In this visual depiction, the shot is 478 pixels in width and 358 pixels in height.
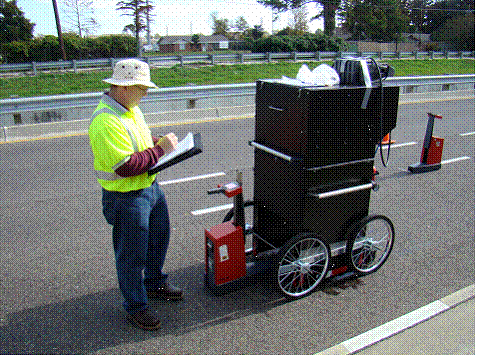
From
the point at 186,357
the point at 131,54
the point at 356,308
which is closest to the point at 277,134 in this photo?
the point at 356,308

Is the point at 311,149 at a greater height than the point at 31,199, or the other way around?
the point at 311,149

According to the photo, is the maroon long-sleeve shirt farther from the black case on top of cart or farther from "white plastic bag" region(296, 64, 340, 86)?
"white plastic bag" region(296, 64, 340, 86)

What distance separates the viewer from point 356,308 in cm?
356

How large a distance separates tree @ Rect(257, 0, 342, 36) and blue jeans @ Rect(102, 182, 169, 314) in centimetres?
3469

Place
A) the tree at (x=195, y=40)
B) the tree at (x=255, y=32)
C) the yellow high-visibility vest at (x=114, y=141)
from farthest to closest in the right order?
the tree at (x=255, y=32), the tree at (x=195, y=40), the yellow high-visibility vest at (x=114, y=141)

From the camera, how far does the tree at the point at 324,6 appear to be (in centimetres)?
3494

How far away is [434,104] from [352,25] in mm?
32556

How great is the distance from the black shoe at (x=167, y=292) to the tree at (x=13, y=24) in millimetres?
22611

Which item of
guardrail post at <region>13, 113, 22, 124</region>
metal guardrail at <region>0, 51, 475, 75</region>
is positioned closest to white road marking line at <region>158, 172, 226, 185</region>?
guardrail post at <region>13, 113, 22, 124</region>

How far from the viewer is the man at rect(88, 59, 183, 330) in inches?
112

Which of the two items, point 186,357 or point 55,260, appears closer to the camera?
point 186,357

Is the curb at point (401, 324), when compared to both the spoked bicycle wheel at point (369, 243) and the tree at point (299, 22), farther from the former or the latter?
the tree at point (299, 22)

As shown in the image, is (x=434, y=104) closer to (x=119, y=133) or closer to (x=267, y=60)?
(x=267, y=60)

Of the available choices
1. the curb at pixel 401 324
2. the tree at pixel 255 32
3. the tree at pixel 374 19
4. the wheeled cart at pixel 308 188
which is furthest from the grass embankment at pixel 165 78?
the tree at pixel 374 19
